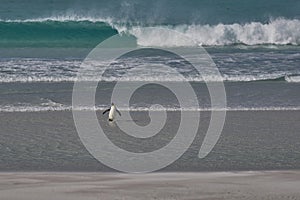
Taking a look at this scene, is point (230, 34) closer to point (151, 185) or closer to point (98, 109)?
point (98, 109)

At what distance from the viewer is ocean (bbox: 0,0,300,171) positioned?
1182 cm

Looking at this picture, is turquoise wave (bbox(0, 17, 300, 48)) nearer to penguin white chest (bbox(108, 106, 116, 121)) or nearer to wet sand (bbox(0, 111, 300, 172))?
wet sand (bbox(0, 111, 300, 172))

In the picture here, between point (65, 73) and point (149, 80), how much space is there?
1706 mm

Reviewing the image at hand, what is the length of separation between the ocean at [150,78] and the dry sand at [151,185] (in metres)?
0.51

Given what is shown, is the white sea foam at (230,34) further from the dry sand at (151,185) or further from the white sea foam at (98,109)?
the dry sand at (151,185)

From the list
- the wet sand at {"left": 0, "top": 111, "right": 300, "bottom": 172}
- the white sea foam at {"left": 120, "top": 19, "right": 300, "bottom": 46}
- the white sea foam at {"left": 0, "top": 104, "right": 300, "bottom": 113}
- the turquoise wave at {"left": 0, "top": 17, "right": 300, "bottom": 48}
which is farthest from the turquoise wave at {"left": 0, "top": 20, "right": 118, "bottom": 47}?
the wet sand at {"left": 0, "top": 111, "right": 300, "bottom": 172}

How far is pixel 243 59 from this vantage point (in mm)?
20594

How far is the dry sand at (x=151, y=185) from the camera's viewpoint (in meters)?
9.52

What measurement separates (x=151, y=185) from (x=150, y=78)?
Answer: 7728mm

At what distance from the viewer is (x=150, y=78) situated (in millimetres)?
17625

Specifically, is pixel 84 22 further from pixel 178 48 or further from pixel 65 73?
pixel 65 73

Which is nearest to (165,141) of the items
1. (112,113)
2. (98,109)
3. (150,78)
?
(112,113)

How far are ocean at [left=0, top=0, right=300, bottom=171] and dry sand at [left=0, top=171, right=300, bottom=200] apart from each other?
1.67 ft

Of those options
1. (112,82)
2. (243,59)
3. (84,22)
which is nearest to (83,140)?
(112,82)
